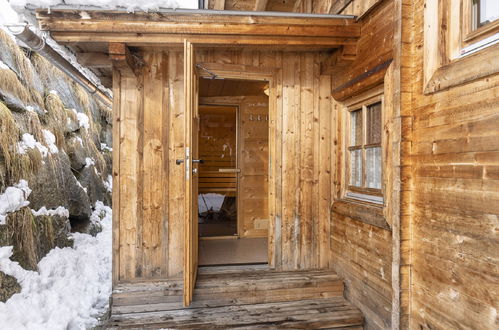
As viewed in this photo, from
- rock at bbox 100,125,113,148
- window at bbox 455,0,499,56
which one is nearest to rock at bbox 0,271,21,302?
window at bbox 455,0,499,56

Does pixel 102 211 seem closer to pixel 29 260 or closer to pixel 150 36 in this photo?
pixel 29 260

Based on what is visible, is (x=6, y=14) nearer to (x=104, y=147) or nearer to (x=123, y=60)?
(x=123, y=60)

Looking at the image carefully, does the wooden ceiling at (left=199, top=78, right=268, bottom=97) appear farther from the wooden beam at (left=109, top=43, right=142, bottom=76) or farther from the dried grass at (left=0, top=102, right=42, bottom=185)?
the dried grass at (left=0, top=102, right=42, bottom=185)

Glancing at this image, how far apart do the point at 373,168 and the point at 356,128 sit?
0.48m

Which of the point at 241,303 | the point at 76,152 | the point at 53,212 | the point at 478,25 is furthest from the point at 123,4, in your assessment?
the point at 76,152

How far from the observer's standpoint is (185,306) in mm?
2332

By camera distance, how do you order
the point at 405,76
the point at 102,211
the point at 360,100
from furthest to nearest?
the point at 102,211 < the point at 360,100 < the point at 405,76

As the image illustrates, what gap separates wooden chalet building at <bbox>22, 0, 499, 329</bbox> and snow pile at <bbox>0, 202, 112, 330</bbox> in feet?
1.79

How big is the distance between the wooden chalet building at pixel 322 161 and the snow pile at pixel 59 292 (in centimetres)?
55

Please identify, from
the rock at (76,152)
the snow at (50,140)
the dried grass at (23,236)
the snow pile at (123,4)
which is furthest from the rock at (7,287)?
the rock at (76,152)

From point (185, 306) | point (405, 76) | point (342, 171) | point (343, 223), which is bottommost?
point (185, 306)

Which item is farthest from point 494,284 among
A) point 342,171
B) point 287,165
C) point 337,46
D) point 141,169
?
point 141,169

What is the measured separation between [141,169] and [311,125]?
169 cm

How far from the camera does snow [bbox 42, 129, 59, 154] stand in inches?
170
